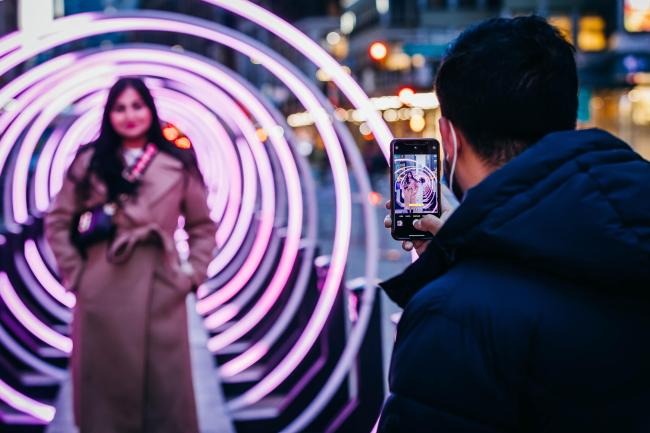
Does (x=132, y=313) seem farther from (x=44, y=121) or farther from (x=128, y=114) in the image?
(x=44, y=121)

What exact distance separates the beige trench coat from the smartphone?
236 cm

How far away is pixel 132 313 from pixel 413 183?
2520 mm

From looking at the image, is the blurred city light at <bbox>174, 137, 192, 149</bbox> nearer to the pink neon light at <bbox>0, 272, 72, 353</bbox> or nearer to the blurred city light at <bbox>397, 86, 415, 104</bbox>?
the pink neon light at <bbox>0, 272, 72, 353</bbox>

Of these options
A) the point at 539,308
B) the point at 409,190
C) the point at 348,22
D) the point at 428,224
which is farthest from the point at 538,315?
the point at 348,22

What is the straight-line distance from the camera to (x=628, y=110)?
34.7 m

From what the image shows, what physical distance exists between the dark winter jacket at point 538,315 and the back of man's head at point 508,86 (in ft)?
0.47

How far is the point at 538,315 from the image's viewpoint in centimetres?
158

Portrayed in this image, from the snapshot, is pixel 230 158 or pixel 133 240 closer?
pixel 133 240

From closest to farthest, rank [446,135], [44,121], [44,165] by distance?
[446,135], [44,121], [44,165]

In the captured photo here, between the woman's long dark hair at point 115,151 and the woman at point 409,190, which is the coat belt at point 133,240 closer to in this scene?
the woman's long dark hair at point 115,151

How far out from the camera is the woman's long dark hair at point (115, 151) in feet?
15.4

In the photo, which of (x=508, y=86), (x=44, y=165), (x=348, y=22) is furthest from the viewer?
(x=348, y=22)

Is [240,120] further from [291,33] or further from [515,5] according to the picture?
[515,5]

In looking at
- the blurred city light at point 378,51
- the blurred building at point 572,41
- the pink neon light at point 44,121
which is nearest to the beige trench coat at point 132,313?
the pink neon light at point 44,121
